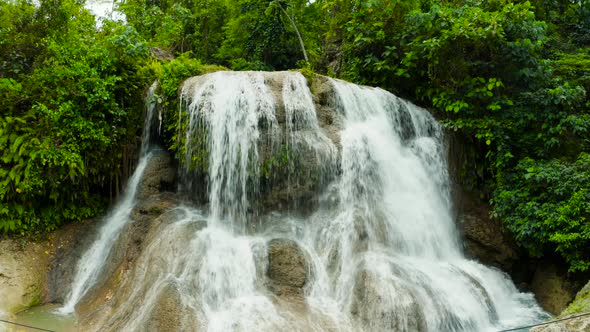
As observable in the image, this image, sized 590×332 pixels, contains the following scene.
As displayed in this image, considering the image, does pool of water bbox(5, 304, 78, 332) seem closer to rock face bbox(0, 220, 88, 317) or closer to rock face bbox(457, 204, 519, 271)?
rock face bbox(0, 220, 88, 317)

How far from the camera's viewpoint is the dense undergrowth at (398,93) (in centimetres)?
744

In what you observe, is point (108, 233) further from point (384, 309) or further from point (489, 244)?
point (489, 244)

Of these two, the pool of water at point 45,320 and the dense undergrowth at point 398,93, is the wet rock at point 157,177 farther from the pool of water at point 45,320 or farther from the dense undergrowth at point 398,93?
the pool of water at point 45,320

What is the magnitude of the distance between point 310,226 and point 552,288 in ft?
16.1

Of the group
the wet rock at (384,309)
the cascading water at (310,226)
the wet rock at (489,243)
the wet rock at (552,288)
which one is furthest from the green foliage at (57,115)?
the wet rock at (552,288)

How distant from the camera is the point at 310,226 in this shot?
742cm

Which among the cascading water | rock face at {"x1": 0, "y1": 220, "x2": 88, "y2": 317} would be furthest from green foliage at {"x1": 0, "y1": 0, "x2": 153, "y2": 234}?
the cascading water

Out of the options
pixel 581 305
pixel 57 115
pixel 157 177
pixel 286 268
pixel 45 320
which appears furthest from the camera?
pixel 157 177

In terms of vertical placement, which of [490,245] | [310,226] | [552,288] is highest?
[310,226]

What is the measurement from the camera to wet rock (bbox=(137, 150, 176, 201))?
27.1 feet

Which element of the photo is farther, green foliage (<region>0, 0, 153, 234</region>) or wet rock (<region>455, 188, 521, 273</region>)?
wet rock (<region>455, 188, 521, 273</region>)

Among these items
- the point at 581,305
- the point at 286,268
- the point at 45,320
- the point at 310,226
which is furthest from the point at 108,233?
the point at 581,305

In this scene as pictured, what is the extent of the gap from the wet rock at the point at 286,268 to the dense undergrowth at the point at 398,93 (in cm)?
333

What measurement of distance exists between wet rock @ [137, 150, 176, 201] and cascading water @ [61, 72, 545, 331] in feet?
1.47
